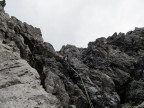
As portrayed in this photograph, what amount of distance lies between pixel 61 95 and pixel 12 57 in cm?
654

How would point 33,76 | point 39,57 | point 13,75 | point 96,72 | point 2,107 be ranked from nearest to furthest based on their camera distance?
point 2,107 → point 13,75 → point 33,76 → point 39,57 → point 96,72

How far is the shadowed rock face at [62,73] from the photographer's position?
39.5ft

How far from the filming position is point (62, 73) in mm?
23797

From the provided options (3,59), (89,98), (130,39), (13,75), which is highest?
(130,39)

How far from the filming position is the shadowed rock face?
39.5ft

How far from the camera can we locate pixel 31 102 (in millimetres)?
11031

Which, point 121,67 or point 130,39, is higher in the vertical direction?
point 130,39

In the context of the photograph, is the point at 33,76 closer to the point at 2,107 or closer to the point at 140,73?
the point at 2,107

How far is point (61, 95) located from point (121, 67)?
41.8ft

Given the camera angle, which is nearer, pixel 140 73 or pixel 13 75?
pixel 13 75

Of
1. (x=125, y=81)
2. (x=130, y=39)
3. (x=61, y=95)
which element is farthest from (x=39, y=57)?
(x=130, y=39)

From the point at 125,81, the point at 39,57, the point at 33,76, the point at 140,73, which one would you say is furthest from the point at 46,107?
the point at 140,73

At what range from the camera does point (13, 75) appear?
13047 mm

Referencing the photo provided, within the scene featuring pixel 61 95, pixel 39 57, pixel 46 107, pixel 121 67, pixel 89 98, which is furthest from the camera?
pixel 121 67
